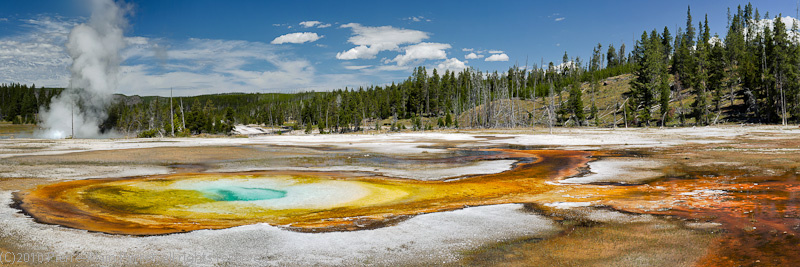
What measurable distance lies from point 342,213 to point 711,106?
273 feet

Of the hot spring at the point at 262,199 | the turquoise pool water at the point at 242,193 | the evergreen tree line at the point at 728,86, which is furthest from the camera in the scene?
the evergreen tree line at the point at 728,86

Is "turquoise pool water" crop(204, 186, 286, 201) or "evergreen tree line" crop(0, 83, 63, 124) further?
"evergreen tree line" crop(0, 83, 63, 124)

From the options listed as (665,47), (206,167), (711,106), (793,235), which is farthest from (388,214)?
(665,47)

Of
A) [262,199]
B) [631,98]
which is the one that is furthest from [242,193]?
[631,98]

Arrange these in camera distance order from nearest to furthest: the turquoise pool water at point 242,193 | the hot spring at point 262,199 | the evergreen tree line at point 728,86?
the hot spring at point 262,199
the turquoise pool water at point 242,193
the evergreen tree line at point 728,86

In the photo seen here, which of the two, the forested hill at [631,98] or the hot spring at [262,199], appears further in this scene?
the forested hill at [631,98]

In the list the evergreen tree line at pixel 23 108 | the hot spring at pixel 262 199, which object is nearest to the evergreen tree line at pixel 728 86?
the hot spring at pixel 262 199

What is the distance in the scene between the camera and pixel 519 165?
21422mm

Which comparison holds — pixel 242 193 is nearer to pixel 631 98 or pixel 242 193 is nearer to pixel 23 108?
pixel 631 98

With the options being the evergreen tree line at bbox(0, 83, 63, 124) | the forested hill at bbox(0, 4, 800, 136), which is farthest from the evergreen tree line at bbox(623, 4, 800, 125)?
the evergreen tree line at bbox(0, 83, 63, 124)

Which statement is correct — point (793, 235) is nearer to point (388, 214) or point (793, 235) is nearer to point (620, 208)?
point (620, 208)

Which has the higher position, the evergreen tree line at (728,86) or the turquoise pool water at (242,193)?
the evergreen tree line at (728,86)

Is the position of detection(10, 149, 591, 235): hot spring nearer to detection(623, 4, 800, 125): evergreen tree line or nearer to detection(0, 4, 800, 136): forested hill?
detection(0, 4, 800, 136): forested hill

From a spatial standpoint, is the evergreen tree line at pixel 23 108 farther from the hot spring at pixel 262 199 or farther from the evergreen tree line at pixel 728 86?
the evergreen tree line at pixel 728 86
